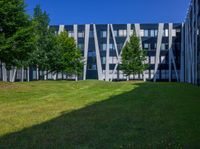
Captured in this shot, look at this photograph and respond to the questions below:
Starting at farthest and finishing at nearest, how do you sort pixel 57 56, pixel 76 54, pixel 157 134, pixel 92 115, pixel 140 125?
pixel 76 54, pixel 57 56, pixel 92 115, pixel 140 125, pixel 157 134

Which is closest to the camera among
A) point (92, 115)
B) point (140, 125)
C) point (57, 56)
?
point (140, 125)

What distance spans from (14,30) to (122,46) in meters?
56.1

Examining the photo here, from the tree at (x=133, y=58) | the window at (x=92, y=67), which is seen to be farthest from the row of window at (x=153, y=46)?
the tree at (x=133, y=58)

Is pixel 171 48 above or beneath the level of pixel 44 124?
above

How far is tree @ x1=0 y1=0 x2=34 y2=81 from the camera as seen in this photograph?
29750 millimetres

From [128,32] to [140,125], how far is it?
76450 mm

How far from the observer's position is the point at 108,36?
86625 millimetres

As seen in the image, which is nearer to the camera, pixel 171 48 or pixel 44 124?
pixel 44 124

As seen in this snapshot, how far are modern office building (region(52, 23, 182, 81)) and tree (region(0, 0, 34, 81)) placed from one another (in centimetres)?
5398

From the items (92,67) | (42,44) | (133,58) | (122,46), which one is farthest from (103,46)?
(42,44)

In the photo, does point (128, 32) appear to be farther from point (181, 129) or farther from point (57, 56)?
point (181, 129)

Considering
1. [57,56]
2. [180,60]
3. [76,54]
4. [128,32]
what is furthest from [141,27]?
[57,56]

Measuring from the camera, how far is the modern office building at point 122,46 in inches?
3310

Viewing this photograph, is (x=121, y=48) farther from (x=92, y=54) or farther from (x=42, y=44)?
(x=42, y=44)
